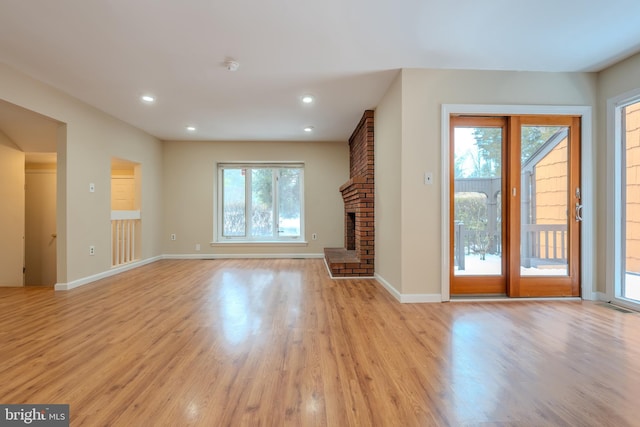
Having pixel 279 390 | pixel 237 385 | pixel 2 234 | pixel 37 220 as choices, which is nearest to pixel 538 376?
pixel 279 390

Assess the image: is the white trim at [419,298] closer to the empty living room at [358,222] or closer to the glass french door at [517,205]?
the empty living room at [358,222]

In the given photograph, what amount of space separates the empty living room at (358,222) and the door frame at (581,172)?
0.07 ft

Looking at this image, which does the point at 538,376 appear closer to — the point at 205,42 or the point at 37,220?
the point at 205,42

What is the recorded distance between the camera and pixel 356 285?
3682 millimetres

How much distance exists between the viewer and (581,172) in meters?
3.04

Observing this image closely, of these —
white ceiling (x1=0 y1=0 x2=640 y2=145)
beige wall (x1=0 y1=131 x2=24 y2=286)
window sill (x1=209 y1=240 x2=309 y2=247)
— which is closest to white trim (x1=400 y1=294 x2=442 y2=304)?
white ceiling (x1=0 y1=0 x2=640 y2=145)

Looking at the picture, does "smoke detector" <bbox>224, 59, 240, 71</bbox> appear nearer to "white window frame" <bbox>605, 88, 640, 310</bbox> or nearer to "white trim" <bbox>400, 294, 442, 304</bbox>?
"white trim" <bbox>400, 294, 442, 304</bbox>

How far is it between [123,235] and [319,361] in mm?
4478

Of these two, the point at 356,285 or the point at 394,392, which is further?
the point at 356,285

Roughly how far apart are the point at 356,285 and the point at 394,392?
2248 millimetres

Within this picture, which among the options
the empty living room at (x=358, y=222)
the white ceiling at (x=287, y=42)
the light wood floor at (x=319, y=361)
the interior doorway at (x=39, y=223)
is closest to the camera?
the light wood floor at (x=319, y=361)

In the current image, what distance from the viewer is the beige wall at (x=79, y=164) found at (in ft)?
10.2

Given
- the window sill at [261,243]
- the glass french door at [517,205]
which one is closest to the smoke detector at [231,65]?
the glass french door at [517,205]

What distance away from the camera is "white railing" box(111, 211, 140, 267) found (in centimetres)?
457
